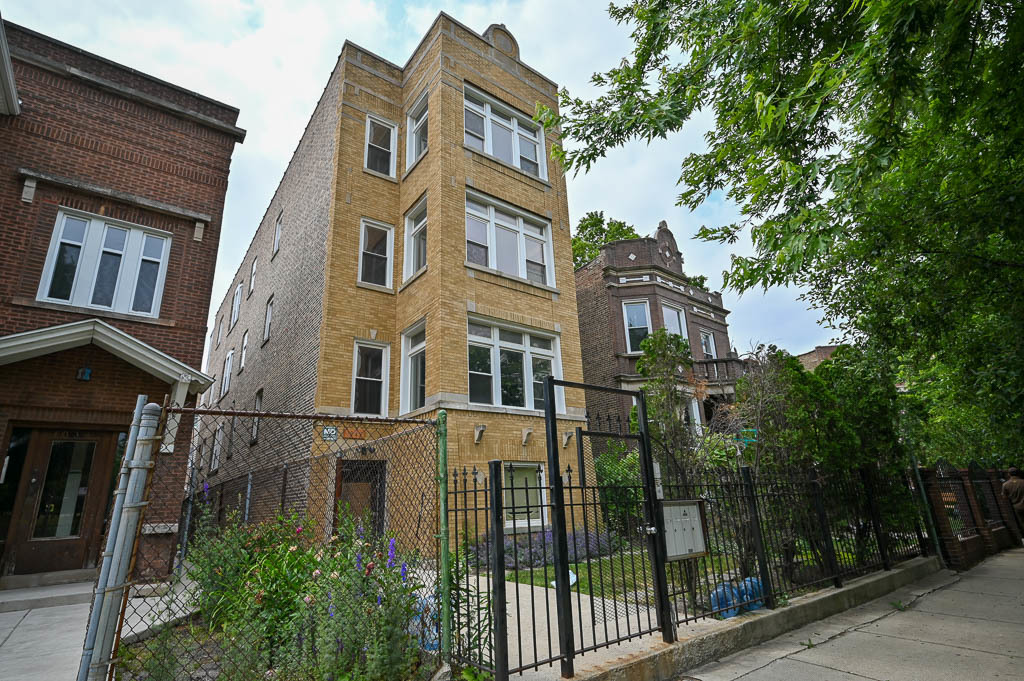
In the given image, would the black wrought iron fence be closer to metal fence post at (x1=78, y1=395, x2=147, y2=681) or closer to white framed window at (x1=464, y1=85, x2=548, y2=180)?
metal fence post at (x1=78, y1=395, x2=147, y2=681)

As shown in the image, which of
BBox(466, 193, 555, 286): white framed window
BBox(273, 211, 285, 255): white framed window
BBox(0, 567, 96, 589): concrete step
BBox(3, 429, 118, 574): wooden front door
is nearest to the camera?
BBox(0, 567, 96, 589): concrete step

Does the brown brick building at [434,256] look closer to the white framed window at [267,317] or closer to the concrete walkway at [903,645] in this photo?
the white framed window at [267,317]

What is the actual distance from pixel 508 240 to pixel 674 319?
9859mm

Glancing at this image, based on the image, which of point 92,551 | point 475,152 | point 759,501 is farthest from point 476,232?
point 92,551

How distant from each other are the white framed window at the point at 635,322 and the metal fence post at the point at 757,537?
42.4 ft

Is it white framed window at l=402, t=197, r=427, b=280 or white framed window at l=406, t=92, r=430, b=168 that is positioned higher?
white framed window at l=406, t=92, r=430, b=168

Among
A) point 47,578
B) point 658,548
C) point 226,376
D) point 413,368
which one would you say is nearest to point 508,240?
point 413,368

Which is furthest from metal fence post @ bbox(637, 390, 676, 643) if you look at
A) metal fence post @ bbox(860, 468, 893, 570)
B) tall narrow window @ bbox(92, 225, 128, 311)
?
tall narrow window @ bbox(92, 225, 128, 311)

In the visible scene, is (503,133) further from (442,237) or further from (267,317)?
(267,317)

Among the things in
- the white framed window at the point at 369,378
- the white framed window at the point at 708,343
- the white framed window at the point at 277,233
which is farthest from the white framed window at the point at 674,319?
the white framed window at the point at 277,233

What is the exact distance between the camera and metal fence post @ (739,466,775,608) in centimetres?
570

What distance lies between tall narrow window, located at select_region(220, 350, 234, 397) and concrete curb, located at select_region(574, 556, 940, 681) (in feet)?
67.0

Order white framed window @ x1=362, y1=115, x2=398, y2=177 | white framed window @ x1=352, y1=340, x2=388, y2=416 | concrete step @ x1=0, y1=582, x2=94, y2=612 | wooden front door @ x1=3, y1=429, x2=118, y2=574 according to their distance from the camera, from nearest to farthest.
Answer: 1. concrete step @ x1=0, y1=582, x2=94, y2=612
2. wooden front door @ x1=3, y1=429, x2=118, y2=574
3. white framed window @ x1=352, y1=340, x2=388, y2=416
4. white framed window @ x1=362, y1=115, x2=398, y2=177

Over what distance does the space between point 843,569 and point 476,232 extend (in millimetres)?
9816
